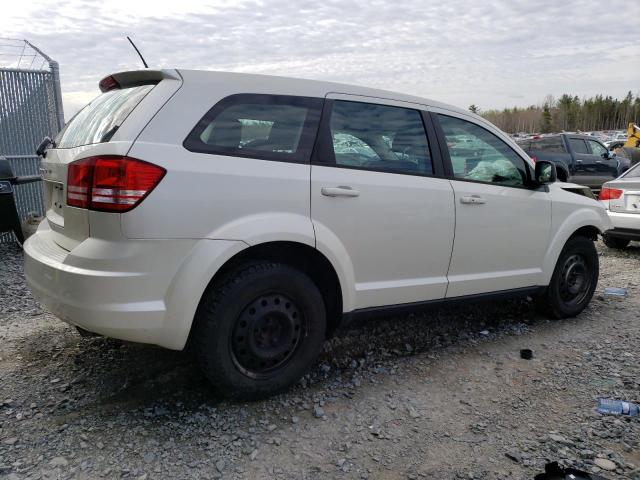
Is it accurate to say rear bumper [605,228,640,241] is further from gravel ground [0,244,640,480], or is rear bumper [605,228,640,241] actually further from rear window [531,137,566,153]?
rear window [531,137,566,153]

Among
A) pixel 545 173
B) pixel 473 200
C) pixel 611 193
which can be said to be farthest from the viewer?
pixel 611 193

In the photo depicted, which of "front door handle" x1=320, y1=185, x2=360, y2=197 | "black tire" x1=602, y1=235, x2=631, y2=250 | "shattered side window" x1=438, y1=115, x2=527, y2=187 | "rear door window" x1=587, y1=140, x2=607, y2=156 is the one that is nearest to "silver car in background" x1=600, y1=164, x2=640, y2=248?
"black tire" x1=602, y1=235, x2=631, y2=250

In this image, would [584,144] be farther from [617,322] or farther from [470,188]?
[470,188]

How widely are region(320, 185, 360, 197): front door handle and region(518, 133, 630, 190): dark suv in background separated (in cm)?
1088

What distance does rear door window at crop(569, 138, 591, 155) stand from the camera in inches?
526

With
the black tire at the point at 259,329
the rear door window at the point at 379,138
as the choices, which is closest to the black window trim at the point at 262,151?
the rear door window at the point at 379,138

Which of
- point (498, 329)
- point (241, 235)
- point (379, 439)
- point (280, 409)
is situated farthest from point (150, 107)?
point (498, 329)

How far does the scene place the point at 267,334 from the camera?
3043 millimetres

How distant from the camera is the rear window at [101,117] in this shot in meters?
2.85

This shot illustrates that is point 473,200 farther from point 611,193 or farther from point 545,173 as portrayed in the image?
point 611,193

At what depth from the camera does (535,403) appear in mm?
3225

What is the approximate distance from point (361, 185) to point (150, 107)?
4.28 feet

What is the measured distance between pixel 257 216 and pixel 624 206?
6.55 meters

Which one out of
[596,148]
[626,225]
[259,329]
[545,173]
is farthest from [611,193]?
[596,148]
